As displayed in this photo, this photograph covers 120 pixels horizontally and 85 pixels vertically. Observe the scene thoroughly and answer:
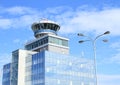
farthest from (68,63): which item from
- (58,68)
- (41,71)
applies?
(41,71)

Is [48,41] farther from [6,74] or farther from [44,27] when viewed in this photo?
[6,74]

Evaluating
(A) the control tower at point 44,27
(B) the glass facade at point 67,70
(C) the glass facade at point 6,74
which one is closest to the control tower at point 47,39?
(A) the control tower at point 44,27

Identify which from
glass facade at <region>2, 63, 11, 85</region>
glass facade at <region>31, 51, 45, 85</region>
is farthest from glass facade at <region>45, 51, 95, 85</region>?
glass facade at <region>2, 63, 11, 85</region>

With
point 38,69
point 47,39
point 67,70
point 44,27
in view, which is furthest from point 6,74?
point 67,70

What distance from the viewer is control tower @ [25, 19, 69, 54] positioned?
10162cm

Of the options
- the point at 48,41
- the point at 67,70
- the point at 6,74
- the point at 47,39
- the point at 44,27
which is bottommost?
the point at 6,74

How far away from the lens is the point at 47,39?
101438 millimetres

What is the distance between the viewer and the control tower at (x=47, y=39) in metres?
102

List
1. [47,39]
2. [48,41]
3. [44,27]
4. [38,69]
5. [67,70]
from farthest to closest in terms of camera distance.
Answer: [44,27] → [47,39] → [48,41] → [67,70] → [38,69]

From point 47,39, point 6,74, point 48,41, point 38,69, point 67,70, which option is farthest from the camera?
point 6,74

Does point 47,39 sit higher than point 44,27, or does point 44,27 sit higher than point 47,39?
point 44,27

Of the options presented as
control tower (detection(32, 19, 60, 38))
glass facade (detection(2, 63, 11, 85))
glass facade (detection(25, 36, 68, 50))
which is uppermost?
control tower (detection(32, 19, 60, 38))

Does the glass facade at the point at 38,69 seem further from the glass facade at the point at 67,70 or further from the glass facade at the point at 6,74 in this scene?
the glass facade at the point at 6,74

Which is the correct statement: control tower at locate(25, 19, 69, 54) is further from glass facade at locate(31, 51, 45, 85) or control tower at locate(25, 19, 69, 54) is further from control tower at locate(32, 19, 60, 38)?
glass facade at locate(31, 51, 45, 85)
